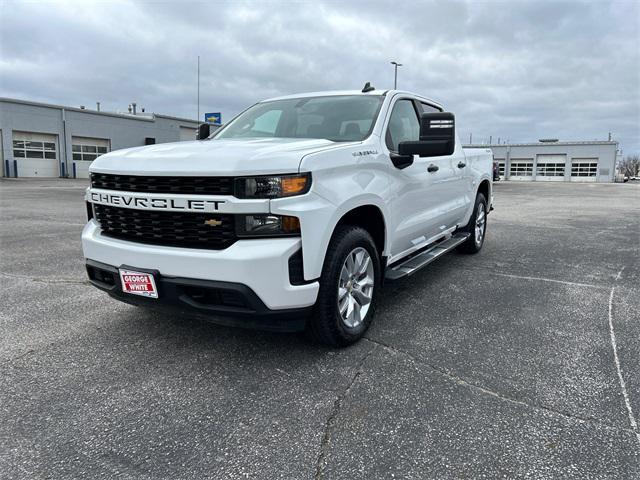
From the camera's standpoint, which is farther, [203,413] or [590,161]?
[590,161]

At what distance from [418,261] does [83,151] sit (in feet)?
130

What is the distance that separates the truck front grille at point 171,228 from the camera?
9.29 ft

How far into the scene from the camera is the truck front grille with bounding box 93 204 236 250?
283cm

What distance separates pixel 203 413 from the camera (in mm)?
2580

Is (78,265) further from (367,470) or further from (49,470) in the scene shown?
(367,470)

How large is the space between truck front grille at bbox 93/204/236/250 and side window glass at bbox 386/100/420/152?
1743 millimetres

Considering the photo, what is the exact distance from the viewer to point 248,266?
8.86 feet

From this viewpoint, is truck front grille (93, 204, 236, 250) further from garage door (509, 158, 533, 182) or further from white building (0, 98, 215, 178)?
garage door (509, 158, 533, 182)

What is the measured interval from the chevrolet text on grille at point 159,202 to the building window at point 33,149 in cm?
3689

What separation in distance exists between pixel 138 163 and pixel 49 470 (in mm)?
1782

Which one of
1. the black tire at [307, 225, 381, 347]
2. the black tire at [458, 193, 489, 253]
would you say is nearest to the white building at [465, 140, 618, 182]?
the black tire at [458, 193, 489, 253]

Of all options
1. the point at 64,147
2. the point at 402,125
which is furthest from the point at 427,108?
the point at 64,147

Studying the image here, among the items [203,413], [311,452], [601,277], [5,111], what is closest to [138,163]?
[203,413]

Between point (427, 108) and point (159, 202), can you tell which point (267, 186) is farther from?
point (427, 108)
